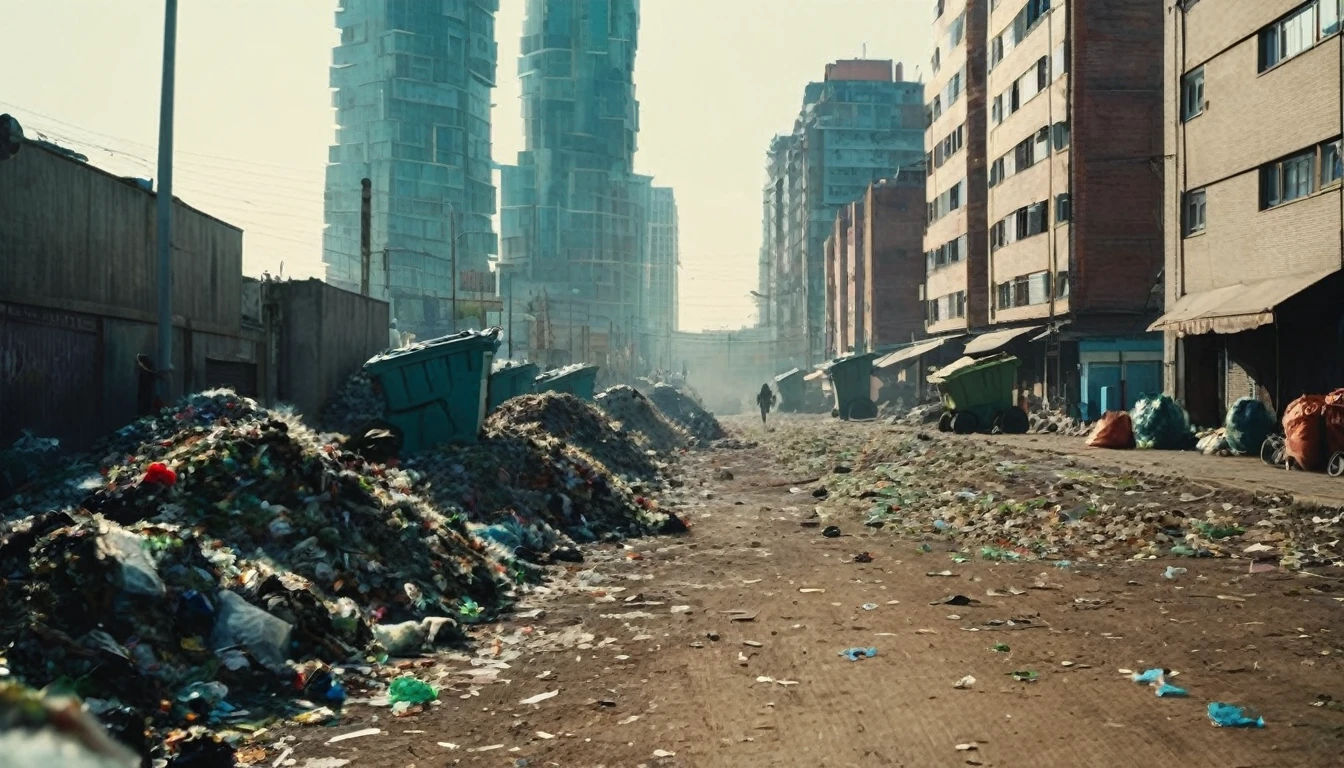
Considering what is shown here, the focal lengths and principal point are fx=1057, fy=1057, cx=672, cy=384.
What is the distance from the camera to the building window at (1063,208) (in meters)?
34.6

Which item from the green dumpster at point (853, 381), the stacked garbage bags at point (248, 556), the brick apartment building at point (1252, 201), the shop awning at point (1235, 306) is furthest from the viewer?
the green dumpster at point (853, 381)

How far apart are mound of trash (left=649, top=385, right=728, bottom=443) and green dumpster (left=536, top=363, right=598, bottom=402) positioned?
172 inches

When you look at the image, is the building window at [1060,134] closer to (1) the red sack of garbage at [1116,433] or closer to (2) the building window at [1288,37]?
(2) the building window at [1288,37]

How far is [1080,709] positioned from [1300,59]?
19.6 meters

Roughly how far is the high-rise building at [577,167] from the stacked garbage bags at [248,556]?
507ft

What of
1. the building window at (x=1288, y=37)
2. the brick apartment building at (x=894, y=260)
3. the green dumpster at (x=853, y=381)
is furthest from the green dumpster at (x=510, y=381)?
the brick apartment building at (x=894, y=260)

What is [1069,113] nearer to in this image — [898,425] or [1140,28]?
[1140,28]

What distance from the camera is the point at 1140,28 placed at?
112 feet

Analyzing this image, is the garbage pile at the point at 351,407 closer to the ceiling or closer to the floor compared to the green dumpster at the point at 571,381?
closer to the floor

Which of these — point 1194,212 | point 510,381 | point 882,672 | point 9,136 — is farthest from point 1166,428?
point 9,136

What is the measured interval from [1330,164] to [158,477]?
20265mm

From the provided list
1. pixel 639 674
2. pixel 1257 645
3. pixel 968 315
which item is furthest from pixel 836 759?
pixel 968 315

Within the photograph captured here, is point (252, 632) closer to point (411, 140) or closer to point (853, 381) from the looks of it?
point (853, 381)

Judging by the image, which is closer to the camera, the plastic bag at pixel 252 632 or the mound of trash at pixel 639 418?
the plastic bag at pixel 252 632
